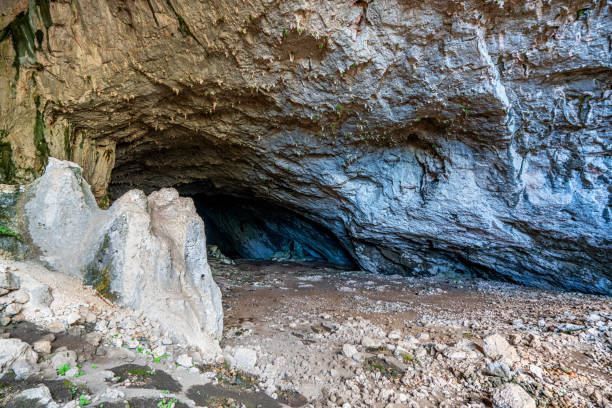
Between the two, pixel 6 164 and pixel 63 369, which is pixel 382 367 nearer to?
pixel 63 369

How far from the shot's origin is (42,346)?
222 cm

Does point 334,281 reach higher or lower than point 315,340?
lower

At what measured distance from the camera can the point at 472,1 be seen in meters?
4.87

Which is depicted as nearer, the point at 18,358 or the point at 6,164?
the point at 18,358

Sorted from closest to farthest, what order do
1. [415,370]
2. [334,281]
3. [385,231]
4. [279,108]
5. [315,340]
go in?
[415,370] → [315,340] → [279,108] → [334,281] → [385,231]

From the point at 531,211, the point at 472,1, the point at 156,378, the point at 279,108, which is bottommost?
the point at 156,378

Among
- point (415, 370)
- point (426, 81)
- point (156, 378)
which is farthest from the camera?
point (426, 81)

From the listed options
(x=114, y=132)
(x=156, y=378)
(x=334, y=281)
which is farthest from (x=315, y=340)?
(x=114, y=132)

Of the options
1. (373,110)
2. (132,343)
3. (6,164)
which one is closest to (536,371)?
(132,343)

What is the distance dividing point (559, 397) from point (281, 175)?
7.63 meters

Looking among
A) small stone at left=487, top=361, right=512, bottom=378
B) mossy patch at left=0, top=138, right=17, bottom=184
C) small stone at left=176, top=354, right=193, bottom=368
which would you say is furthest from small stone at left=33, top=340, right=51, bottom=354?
mossy patch at left=0, top=138, right=17, bottom=184

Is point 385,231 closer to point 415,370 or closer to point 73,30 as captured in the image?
point 415,370

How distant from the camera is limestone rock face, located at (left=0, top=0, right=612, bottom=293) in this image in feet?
16.0

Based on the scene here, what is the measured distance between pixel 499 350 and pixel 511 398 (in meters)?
0.76
